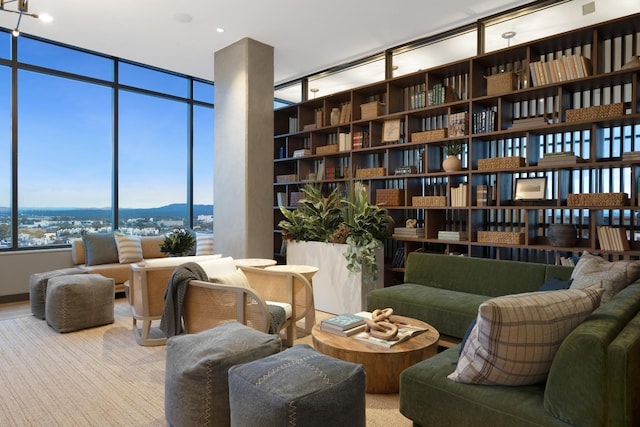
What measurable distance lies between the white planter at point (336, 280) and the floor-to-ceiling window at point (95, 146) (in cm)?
287

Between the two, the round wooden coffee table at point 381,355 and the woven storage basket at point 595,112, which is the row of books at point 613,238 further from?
the round wooden coffee table at point 381,355

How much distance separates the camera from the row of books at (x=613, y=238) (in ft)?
11.4

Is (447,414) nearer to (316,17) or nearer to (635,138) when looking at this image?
(635,138)

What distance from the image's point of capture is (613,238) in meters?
3.53

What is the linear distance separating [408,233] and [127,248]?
374 cm

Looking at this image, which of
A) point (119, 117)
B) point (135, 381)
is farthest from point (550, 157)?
point (119, 117)

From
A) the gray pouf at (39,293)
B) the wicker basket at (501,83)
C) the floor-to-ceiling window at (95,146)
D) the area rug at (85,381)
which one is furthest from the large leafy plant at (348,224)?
the gray pouf at (39,293)

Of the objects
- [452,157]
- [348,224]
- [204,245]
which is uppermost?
[452,157]

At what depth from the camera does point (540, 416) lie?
157 cm

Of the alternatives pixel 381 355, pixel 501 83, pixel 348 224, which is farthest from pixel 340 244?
pixel 501 83

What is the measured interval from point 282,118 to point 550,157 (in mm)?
3909

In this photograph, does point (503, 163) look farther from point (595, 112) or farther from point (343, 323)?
point (343, 323)

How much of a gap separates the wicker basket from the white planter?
2.01 meters

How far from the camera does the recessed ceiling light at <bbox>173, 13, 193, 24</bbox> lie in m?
4.68
